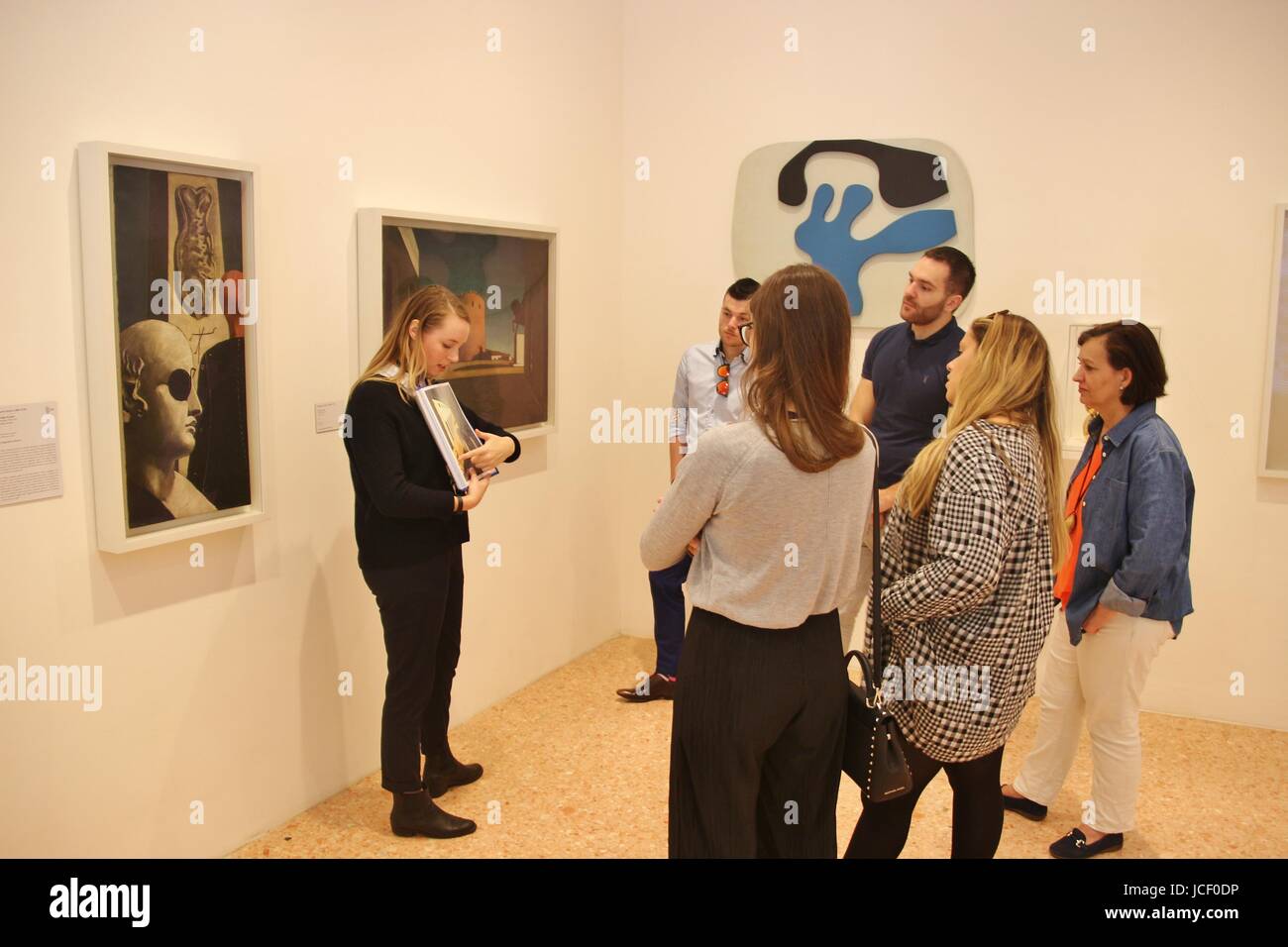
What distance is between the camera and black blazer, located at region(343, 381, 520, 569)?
3260 mm

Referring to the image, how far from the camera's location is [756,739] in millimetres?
2252

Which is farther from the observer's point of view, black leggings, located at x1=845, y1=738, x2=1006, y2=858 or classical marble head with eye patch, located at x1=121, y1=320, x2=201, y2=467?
classical marble head with eye patch, located at x1=121, y1=320, x2=201, y2=467

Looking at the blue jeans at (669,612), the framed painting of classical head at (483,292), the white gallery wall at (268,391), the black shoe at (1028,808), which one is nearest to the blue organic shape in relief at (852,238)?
the white gallery wall at (268,391)

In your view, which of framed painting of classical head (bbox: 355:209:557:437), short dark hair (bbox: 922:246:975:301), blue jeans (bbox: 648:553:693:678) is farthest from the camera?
blue jeans (bbox: 648:553:693:678)

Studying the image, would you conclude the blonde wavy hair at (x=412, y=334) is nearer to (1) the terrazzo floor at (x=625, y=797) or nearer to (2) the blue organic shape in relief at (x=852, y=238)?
(1) the terrazzo floor at (x=625, y=797)

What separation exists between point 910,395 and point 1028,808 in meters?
1.59

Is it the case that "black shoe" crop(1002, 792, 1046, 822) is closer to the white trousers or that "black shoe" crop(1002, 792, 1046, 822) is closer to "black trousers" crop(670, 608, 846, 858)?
the white trousers

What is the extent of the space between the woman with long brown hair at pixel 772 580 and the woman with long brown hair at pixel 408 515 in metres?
1.31

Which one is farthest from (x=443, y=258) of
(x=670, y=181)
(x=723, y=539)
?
(x=723, y=539)

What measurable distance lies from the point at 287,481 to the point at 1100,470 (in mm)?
2678

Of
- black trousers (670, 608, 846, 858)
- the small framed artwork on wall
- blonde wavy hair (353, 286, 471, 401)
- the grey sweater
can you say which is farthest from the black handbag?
the small framed artwork on wall

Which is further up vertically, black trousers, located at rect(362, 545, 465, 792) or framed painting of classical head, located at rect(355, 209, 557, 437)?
framed painting of classical head, located at rect(355, 209, 557, 437)

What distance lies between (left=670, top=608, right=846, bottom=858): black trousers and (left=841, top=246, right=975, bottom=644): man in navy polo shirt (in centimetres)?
152

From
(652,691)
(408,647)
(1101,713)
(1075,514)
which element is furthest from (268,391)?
(1101,713)
